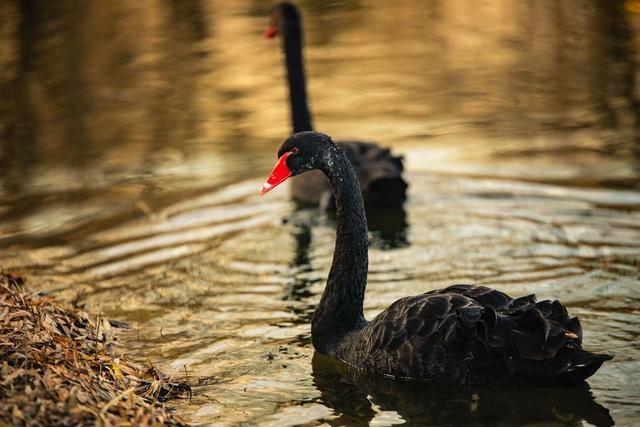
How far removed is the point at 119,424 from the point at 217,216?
4.55 meters

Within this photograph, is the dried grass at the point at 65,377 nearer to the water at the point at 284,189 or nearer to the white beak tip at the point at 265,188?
the water at the point at 284,189

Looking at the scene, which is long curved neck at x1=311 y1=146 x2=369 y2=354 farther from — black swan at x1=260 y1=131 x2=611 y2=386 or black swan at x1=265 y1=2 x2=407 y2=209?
black swan at x1=265 y1=2 x2=407 y2=209

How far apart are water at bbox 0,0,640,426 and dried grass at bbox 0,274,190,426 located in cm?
28

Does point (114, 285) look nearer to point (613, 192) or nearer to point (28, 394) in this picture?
point (28, 394)

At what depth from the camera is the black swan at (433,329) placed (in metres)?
5.26

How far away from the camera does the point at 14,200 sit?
9.90 metres

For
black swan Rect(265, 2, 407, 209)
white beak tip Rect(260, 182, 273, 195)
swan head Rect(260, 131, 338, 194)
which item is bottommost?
black swan Rect(265, 2, 407, 209)

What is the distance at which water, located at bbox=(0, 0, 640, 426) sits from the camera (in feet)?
19.6

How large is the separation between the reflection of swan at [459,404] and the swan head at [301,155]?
1.14m

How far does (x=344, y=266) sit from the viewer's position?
619 centimetres

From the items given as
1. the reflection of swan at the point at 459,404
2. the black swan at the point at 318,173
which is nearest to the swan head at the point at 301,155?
the reflection of swan at the point at 459,404

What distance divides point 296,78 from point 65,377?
18.7ft

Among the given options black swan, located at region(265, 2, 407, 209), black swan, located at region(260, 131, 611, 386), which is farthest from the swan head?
black swan, located at region(265, 2, 407, 209)

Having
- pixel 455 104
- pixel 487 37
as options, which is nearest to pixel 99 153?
pixel 455 104
